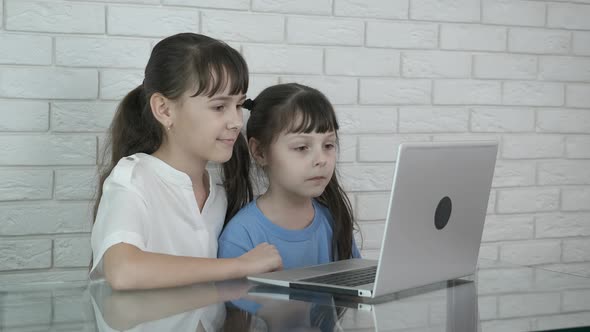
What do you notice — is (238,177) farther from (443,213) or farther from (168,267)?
(443,213)

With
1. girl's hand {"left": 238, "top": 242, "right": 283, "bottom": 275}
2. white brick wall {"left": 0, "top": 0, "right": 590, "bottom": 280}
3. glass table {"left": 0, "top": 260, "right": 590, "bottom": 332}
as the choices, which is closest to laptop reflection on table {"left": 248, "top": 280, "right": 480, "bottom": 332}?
glass table {"left": 0, "top": 260, "right": 590, "bottom": 332}

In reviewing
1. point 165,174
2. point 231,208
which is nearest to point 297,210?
point 231,208

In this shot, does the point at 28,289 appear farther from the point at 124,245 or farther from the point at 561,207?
the point at 561,207

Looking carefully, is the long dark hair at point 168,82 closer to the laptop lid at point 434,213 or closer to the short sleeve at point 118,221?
the short sleeve at point 118,221

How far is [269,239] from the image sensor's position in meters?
1.94

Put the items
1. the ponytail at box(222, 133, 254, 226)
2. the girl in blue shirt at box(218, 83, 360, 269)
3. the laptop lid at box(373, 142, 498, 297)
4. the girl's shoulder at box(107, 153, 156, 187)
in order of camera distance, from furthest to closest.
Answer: the ponytail at box(222, 133, 254, 226) → the girl in blue shirt at box(218, 83, 360, 269) → the girl's shoulder at box(107, 153, 156, 187) → the laptop lid at box(373, 142, 498, 297)

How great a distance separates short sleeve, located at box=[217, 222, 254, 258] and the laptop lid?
608mm

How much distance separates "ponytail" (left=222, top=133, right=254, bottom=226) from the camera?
206 cm

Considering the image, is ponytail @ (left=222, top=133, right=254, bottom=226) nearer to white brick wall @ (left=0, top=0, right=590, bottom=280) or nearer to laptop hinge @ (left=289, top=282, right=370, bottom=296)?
white brick wall @ (left=0, top=0, right=590, bottom=280)

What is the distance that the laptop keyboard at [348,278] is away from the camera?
1.36 m

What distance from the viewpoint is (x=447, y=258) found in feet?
4.66

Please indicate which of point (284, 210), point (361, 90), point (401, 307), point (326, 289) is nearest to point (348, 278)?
point (326, 289)

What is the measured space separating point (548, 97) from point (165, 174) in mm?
1312

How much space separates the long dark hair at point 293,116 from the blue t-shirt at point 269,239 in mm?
83
